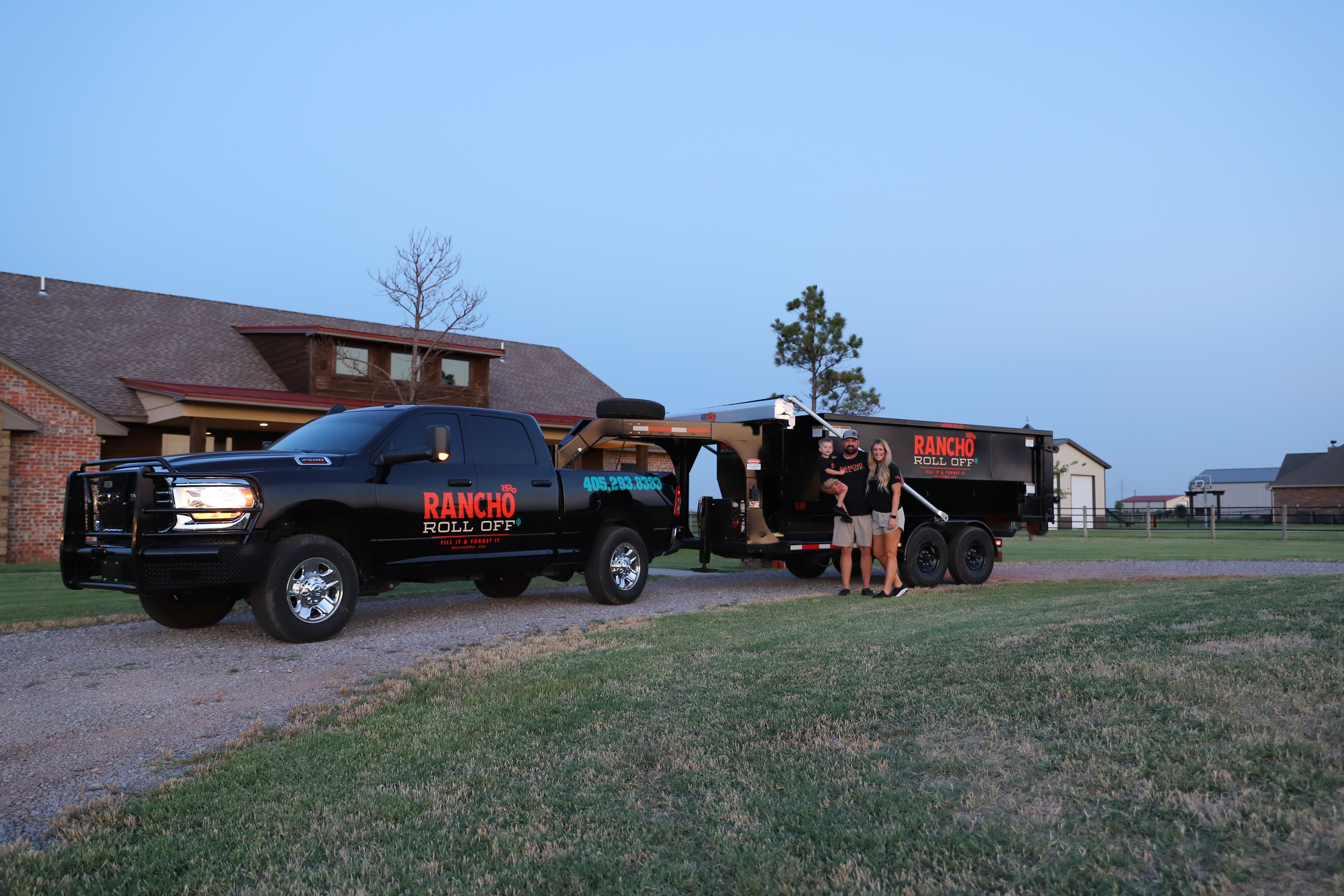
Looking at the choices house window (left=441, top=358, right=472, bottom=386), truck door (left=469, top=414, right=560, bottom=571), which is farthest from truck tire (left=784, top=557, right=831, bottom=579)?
house window (left=441, top=358, right=472, bottom=386)

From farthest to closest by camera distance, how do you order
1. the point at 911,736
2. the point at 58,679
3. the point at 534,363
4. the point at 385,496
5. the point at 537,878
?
the point at 534,363 → the point at 385,496 → the point at 58,679 → the point at 911,736 → the point at 537,878

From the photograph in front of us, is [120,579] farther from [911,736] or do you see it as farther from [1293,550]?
[1293,550]

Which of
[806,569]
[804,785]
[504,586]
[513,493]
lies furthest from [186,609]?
[806,569]

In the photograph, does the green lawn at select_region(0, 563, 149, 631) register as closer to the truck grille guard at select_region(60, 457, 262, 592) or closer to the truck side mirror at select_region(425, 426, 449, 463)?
the truck grille guard at select_region(60, 457, 262, 592)

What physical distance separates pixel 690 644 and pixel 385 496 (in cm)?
329

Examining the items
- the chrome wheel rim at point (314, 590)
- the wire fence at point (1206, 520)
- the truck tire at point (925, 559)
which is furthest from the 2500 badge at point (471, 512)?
the wire fence at point (1206, 520)

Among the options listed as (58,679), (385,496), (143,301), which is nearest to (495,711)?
(58,679)

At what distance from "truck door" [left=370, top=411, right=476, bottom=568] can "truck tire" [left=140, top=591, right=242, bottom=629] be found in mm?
1494

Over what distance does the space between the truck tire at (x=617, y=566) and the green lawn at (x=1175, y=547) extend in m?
11.2

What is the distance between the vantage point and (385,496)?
9.20m

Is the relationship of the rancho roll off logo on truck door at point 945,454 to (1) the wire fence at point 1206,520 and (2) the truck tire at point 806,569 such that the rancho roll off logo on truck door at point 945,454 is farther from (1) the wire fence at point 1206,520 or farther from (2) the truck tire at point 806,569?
(1) the wire fence at point 1206,520

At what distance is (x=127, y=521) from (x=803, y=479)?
8306 millimetres

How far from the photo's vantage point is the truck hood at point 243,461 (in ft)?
26.6

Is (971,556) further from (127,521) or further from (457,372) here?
(457,372)
